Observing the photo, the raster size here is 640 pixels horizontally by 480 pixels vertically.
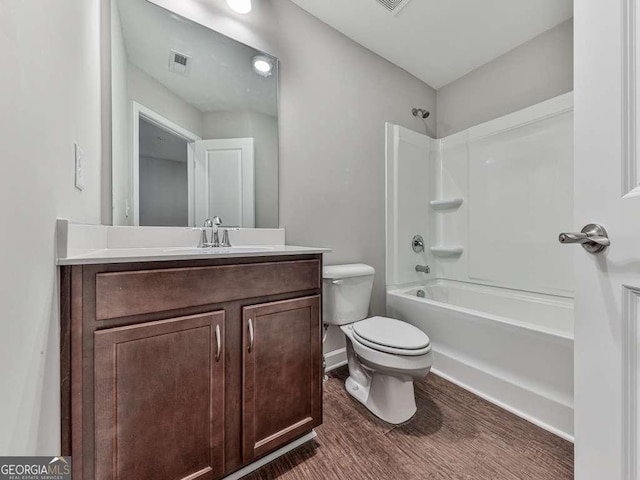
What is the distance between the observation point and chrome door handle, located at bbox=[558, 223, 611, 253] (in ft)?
1.89

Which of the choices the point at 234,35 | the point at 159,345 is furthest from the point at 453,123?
the point at 159,345

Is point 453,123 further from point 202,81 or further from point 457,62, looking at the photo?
point 202,81

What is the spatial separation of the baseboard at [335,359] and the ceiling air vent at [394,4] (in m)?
2.30

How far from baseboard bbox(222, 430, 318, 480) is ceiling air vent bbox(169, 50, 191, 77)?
1.86m

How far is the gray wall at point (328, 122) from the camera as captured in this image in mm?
1655

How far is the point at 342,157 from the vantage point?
1.94 meters

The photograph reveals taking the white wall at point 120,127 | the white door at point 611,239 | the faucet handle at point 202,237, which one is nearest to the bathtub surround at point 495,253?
the white door at point 611,239

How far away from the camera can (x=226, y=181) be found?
1.51m

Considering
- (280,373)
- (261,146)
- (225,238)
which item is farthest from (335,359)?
(261,146)

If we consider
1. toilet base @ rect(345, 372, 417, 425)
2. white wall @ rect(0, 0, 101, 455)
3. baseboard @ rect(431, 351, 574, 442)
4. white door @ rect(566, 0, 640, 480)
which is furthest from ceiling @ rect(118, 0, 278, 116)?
baseboard @ rect(431, 351, 574, 442)

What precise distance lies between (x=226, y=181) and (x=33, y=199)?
39.0 inches

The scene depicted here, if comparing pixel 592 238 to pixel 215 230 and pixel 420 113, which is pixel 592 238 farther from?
pixel 420 113

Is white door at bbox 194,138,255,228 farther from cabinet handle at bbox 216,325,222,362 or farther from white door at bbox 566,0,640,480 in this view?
white door at bbox 566,0,640,480

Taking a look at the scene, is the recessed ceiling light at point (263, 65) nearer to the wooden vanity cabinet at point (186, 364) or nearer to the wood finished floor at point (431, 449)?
the wooden vanity cabinet at point (186, 364)
